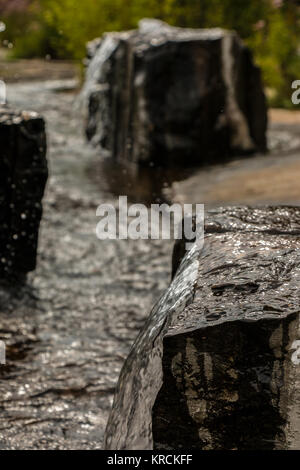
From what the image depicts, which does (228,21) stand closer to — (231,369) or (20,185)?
(20,185)

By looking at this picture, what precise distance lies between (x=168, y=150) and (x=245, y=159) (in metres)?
0.76

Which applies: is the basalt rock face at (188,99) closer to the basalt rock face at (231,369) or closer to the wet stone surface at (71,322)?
the wet stone surface at (71,322)

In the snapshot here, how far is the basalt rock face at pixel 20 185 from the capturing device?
4527mm

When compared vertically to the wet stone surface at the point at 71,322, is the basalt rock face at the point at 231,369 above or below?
above

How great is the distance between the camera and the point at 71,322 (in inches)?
165

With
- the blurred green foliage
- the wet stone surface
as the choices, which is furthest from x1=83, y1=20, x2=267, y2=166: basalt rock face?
the blurred green foliage

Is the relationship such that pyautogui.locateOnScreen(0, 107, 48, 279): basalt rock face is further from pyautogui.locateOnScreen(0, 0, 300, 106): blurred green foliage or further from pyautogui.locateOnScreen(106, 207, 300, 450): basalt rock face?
pyautogui.locateOnScreen(0, 0, 300, 106): blurred green foliage

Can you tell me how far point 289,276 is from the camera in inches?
93.9

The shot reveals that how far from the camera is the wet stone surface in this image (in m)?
3.24

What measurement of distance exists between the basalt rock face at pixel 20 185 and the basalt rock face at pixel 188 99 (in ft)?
10.4

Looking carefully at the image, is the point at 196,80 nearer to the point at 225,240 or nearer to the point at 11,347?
the point at 11,347

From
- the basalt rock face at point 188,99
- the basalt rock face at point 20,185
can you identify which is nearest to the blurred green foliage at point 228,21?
the basalt rock face at point 188,99

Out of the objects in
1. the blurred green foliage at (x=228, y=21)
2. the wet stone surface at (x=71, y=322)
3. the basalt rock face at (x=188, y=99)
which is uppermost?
the blurred green foliage at (x=228, y=21)

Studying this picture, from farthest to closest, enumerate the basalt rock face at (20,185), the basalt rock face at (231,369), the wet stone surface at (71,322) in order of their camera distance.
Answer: the basalt rock face at (20,185) → the wet stone surface at (71,322) → the basalt rock face at (231,369)
